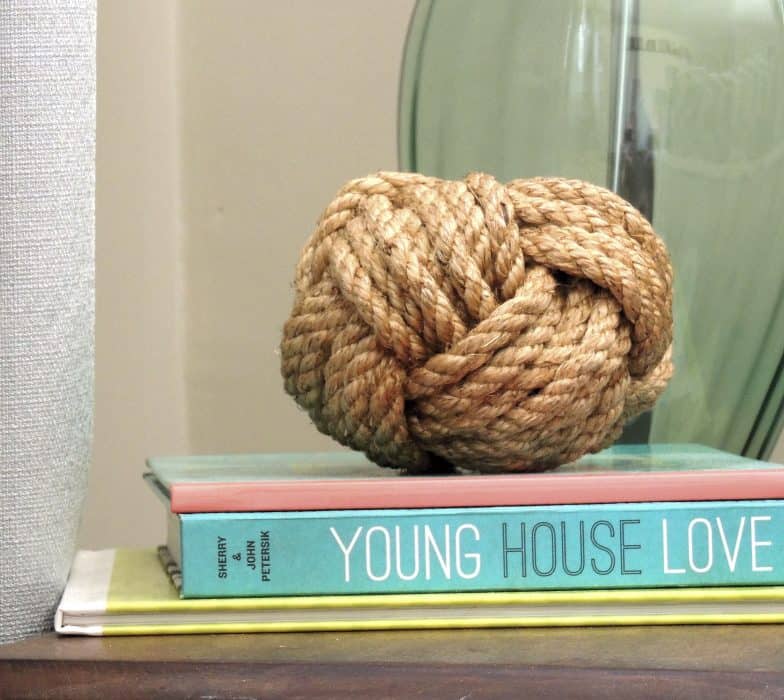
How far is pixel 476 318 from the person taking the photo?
474 millimetres

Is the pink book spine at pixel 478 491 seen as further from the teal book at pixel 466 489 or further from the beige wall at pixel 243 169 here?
the beige wall at pixel 243 169

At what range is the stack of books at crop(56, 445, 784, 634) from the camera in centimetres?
45

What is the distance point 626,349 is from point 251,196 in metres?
0.55

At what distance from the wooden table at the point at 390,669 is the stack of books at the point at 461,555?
19mm

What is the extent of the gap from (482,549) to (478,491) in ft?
0.07

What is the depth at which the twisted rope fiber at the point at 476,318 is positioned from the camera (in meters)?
0.47

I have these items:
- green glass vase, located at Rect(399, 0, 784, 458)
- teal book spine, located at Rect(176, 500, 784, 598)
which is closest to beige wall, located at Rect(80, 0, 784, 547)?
green glass vase, located at Rect(399, 0, 784, 458)

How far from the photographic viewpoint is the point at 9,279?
446 mm

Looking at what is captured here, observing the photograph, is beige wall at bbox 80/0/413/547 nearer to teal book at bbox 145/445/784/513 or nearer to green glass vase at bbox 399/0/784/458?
green glass vase at bbox 399/0/784/458

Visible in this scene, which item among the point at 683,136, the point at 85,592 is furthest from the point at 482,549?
the point at 683,136

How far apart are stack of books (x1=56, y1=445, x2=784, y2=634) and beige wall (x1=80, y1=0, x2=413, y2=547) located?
501mm

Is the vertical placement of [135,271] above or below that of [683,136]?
below

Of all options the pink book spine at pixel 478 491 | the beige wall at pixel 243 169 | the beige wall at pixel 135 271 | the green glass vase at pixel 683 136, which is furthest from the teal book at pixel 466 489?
the beige wall at pixel 243 169

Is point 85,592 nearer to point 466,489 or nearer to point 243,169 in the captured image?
point 466,489
